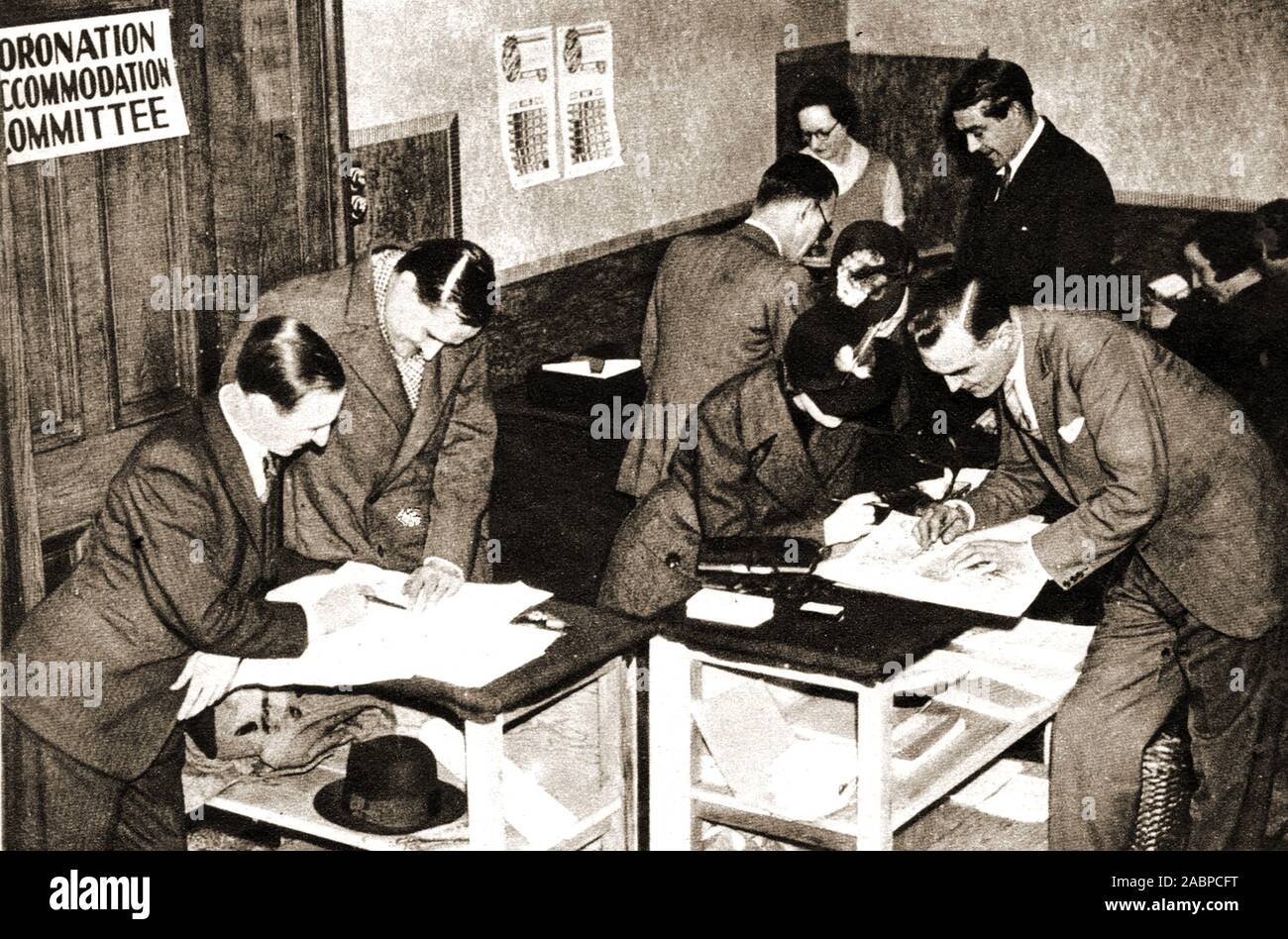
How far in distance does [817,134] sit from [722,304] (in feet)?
3.78

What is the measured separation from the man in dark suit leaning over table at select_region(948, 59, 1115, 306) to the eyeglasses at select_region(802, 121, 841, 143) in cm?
58

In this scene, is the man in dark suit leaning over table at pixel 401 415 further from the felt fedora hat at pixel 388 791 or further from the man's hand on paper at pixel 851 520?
the man's hand on paper at pixel 851 520

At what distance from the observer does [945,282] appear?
407 centimetres

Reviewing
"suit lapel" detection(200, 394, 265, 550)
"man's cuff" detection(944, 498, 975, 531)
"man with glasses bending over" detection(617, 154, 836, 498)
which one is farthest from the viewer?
"man with glasses bending over" detection(617, 154, 836, 498)

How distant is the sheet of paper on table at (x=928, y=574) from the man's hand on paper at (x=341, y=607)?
98cm

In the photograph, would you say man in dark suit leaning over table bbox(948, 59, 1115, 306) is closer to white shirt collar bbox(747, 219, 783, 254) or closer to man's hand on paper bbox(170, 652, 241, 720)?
white shirt collar bbox(747, 219, 783, 254)

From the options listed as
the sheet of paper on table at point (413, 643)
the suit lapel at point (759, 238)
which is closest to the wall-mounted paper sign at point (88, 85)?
the sheet of paper on table at point (413, 643)

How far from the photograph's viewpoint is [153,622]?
139 inches

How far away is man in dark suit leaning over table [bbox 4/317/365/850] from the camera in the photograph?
11.5 feet

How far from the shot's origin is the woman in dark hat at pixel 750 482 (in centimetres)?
434

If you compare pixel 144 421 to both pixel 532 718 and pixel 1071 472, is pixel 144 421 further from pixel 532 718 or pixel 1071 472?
pixel 1071 472

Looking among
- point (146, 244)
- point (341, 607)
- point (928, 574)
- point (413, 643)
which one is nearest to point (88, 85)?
point (146, 244)

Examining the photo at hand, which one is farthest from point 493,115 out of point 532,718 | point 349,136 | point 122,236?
point 532,718

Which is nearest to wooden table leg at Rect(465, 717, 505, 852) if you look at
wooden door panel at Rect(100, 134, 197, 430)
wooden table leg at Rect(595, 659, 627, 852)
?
wooden table leg at Rect(595, 659, 627, 852)
